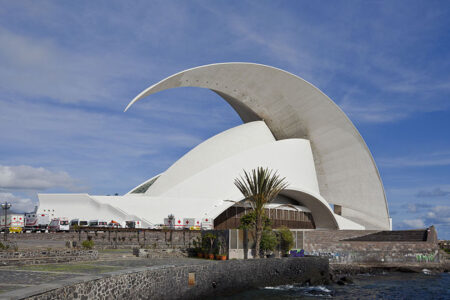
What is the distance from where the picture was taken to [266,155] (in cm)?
3881

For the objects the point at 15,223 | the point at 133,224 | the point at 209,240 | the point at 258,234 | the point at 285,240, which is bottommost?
the point at 285,240

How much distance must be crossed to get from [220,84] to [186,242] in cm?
1797

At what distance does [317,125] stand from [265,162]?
814cm

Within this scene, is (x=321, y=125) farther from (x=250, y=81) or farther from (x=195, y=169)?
(x=195, y=169)

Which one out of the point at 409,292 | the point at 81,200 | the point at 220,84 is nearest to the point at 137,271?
the point at 409,292

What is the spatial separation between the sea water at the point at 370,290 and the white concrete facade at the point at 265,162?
13.4 m

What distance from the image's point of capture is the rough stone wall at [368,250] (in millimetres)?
28516

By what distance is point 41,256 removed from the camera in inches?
589

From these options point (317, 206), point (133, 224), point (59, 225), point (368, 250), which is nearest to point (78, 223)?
point (59, 225)

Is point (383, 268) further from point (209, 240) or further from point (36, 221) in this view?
point (36, 221)

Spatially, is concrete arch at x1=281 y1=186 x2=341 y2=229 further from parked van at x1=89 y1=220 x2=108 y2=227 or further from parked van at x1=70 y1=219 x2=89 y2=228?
parked van at x1=70 y1=219 x2=89 y2=228

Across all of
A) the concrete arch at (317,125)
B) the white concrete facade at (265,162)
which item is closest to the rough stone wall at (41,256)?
the white concrete facade at (265,162)

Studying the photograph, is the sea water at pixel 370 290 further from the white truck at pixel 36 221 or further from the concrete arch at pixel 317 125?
the concrete arch at pixel 317 125

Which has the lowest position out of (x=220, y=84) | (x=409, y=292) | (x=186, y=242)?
(x=409, y=292)
